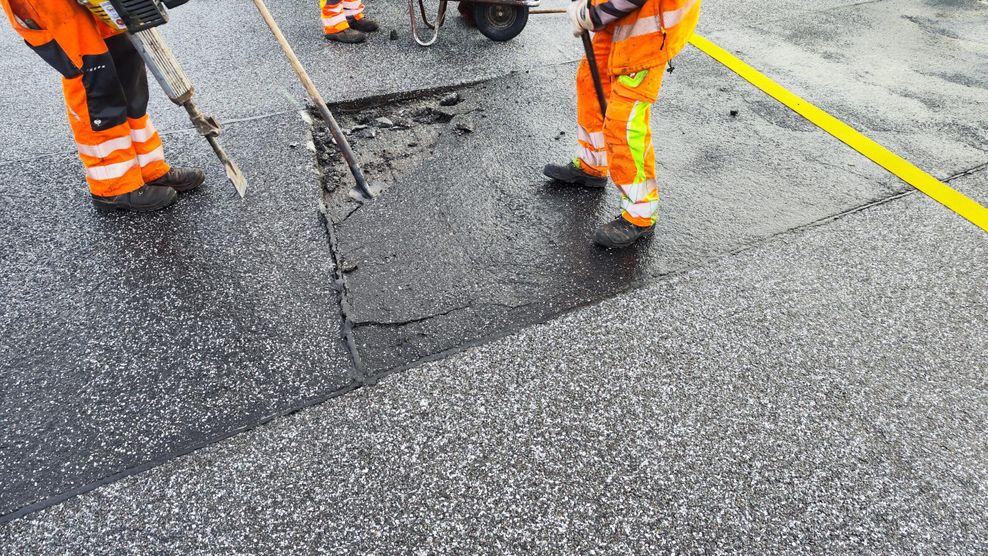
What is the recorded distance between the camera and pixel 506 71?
4.25 m

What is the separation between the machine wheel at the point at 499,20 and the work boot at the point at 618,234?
2693 mm

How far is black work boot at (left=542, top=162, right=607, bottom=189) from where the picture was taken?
304cm

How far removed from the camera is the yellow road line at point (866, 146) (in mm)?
2943

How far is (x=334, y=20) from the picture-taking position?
4.59m

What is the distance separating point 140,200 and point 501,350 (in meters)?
2.09

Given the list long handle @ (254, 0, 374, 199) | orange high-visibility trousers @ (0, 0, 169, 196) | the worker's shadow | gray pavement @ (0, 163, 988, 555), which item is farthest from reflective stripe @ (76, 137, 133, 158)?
the worker's shadow

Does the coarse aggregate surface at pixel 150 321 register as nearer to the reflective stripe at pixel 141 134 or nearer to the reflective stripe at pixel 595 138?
the reflective stripe at pixel 141 134

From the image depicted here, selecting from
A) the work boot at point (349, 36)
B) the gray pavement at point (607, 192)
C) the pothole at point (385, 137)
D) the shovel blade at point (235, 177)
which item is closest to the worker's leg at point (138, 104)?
the shovel blade at point (235, 177)

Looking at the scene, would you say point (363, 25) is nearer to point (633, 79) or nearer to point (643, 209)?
point (633, 79)

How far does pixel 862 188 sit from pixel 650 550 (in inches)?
101

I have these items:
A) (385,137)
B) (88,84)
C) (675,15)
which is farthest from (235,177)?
(675,15)

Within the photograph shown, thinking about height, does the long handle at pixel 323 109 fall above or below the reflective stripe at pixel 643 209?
above

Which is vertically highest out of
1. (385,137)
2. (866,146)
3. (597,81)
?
(597,81)

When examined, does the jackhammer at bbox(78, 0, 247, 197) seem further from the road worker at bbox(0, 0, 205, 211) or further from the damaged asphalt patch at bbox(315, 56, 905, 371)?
the damaged asphalt patch at bbox(315, 56, 905, 371)
